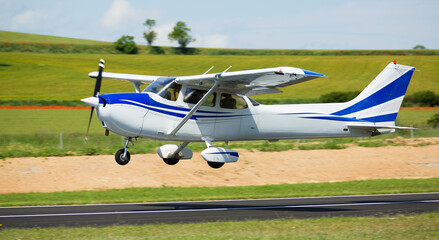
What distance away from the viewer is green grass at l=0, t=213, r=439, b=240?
10.4 meters

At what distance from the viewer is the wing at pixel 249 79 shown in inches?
456

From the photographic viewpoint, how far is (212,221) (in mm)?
12641

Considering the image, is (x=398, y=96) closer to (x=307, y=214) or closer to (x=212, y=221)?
(x=307, y=214)

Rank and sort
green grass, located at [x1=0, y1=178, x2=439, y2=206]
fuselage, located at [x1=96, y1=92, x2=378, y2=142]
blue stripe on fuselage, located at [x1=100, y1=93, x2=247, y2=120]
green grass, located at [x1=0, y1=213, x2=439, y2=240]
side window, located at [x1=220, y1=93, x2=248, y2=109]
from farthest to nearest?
green grass, located at [x1=0, y1=178, x2=439, y2=206] → side window, located at [x1=220, y1=93, x2=248, y2=109] → fuselage, located at [x1=96, y1=92, x2=378, y2=142] → blue stripe on fuselage, located at [x1=100, y1=93, x2=247, y2=120] → green grass, located at [x1=0, y1=213, x2=439, y2=240]

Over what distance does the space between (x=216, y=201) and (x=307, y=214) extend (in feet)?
14.4

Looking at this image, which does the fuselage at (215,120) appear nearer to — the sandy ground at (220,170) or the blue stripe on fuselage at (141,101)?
the blue stripe on fuselage at (141,101)

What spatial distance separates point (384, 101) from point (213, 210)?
20.4 ft

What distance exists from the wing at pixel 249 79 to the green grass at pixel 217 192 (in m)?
5.49

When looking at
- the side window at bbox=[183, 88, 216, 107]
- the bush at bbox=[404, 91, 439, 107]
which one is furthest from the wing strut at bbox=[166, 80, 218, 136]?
the bush at bbox=[404, 91, 439, 107]

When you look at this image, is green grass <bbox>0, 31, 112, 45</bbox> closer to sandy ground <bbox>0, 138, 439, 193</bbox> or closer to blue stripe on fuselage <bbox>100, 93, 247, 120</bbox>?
sandy ground <bbox>0, 138, 439, 193</bbox>

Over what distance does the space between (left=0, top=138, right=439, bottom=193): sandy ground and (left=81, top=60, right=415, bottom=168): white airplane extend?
737cm

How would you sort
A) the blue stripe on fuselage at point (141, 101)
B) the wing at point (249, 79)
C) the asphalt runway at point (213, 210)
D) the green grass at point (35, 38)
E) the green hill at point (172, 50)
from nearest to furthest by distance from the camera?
the wing at point (249, 79)
the blue stripe on fuselage at point (141, 101)
the asphalt runway at point (213, 210)
the green hill at point (172, 50)
the green grass at point (35, 38)

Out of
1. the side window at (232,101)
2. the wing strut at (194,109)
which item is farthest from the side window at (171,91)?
the side window at (232,101)

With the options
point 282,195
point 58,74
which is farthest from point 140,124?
point 58,74
